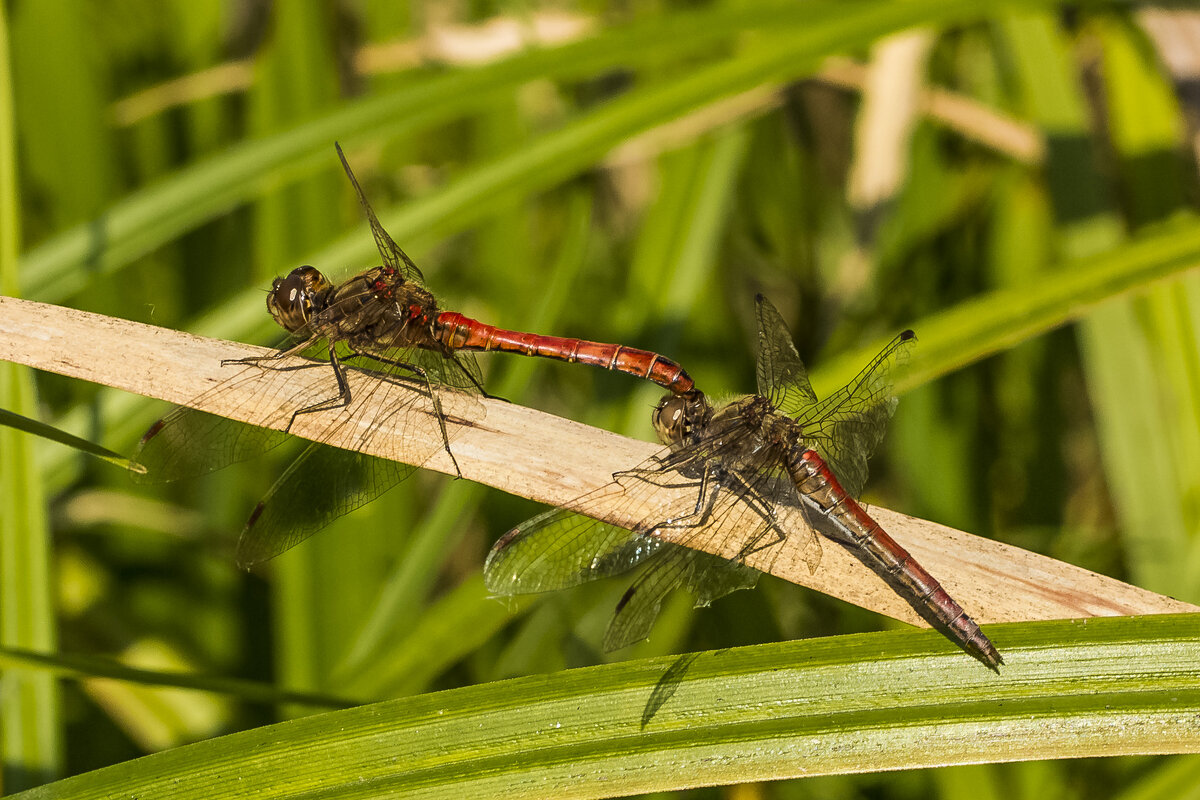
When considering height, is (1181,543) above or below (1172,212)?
below

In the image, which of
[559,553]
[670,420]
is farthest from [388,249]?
[559,553]

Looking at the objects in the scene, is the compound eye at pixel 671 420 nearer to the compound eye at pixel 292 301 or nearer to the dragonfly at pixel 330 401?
the dragonfly at pixel 330 401

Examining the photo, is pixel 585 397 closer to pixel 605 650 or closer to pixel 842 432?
pixel 842 432

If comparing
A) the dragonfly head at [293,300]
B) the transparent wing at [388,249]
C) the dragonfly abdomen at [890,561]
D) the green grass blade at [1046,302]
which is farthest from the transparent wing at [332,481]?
the green grass blade at [1046,302]

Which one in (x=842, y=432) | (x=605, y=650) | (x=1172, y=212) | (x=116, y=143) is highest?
(x=116, y=143)

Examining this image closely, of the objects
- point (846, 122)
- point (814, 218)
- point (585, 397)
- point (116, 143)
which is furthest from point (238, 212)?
point (846, 122)

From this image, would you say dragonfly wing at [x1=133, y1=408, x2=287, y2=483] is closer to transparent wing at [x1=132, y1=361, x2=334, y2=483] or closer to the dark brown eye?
transparent wing at [x1=132, y1=361, x2=334, y2=483]

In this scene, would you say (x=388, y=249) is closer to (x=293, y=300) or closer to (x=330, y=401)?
(x=293, y=300)
